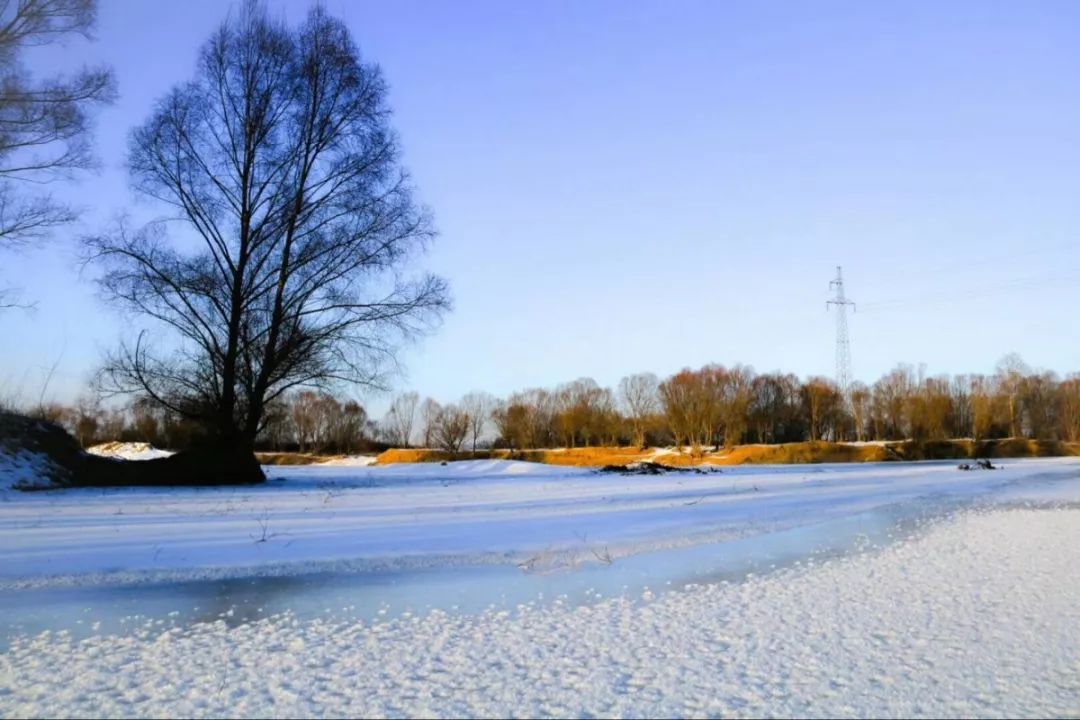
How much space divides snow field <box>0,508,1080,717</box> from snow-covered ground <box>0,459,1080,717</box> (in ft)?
0.07

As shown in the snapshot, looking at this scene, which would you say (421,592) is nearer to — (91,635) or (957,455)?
(91,635)

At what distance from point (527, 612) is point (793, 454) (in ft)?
148

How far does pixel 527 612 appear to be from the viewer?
5.74 m

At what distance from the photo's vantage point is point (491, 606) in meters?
5.96

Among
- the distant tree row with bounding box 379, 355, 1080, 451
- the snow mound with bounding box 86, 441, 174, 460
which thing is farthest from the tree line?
the snow mound with bounding box 86, 441, 174, 460

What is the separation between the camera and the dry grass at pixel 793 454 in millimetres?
47219

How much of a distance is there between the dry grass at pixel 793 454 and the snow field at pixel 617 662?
126 ft

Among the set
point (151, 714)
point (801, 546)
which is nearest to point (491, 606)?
point (151, 714)

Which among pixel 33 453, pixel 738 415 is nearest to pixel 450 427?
pixel 738 415

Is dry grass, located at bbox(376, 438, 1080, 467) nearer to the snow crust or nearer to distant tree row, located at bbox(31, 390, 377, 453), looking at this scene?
distant tree row, located at bbox(31, 390, 377, 453)

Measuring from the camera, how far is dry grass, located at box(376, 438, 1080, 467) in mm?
47219

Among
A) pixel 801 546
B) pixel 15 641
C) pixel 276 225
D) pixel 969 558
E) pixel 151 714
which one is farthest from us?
pixel 276 225

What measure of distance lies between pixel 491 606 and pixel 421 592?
2.92 feet

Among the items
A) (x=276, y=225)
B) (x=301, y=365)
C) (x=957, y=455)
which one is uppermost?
(x=276, y=225)
